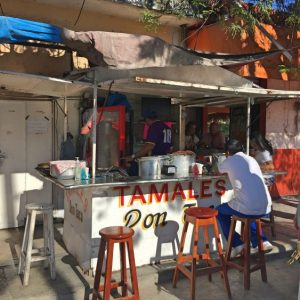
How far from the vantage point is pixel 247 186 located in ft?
14.9

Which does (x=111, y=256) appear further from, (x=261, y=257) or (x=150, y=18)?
(x=150, y=18)

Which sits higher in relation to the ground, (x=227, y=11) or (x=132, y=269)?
(x=227, y=11)

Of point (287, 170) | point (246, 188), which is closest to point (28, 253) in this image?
point (246, 188)

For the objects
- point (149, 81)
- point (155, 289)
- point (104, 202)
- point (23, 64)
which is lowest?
point (155, 289)

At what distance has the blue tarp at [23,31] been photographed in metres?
4.09

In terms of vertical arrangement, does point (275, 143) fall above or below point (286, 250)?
above

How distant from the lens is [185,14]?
7266mm

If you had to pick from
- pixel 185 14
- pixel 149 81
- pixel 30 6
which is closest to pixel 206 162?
pixel 149 81

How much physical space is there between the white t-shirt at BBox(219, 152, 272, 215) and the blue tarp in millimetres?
2457

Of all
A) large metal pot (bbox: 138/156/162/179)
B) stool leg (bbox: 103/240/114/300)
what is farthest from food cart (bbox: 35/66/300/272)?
stool leg (bbox: 103/240/114/300)

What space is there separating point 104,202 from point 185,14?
4353 mm

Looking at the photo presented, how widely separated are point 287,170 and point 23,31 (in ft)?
21.9

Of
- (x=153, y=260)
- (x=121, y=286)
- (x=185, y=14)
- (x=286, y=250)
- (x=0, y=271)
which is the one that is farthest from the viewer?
(x=185, y=14)

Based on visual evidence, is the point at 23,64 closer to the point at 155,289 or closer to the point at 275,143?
the point at 155,289
